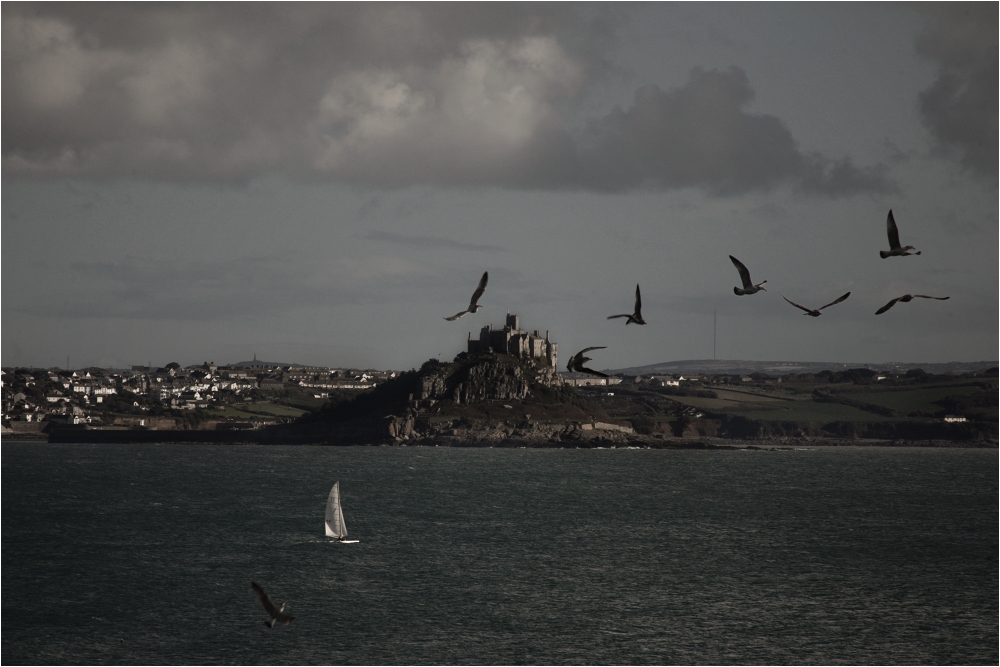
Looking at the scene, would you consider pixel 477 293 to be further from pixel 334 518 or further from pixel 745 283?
pixel 334 518

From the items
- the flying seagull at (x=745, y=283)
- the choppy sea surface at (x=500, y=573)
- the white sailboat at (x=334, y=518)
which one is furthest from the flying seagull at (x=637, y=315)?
the white sailboat at (x=334, y=518)

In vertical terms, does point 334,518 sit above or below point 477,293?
below

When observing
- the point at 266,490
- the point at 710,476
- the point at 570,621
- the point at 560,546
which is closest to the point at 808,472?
the point at 710,476

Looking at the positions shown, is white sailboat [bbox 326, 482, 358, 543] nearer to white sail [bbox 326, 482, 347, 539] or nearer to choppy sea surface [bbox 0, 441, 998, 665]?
white sail [bbox 326, 482, 347, 539]

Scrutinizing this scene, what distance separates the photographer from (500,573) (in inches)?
2372

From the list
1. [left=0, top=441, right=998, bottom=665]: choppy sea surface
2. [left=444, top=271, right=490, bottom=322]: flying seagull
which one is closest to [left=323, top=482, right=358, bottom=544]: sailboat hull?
[left=0, top=441, right=998, bottom=665]: choppy sea surface

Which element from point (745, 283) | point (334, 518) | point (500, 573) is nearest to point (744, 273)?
point (745, 283)

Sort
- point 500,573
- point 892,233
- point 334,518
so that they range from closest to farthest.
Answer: point 892,233 → point 500,573 → point 334,518

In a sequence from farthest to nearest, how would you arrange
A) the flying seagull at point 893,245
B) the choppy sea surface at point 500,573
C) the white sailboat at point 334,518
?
the white sailboat at point 334,518 < the choppy sea surface at point 500,573 < the flying seagull at point 893,245

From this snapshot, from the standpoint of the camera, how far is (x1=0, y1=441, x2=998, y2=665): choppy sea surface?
44.1 metres

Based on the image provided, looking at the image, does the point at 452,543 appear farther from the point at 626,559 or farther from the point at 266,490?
the point at 266,490

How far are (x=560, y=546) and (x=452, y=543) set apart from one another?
7034 mm

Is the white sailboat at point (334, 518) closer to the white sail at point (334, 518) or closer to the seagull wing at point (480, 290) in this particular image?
the white sail at point (334, 518)

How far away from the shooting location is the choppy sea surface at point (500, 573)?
44062mm
